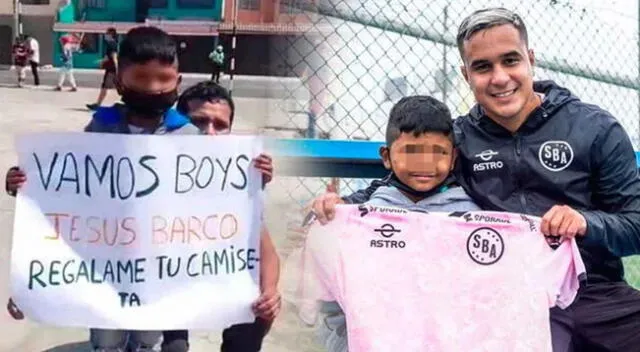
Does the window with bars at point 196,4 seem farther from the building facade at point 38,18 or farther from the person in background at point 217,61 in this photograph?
the building facade at point 38,18

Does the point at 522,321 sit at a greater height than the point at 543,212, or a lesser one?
lesser

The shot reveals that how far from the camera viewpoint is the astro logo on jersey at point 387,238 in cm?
227

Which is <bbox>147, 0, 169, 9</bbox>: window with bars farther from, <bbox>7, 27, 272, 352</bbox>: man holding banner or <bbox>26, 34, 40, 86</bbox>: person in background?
<bbox>26, 34, 40, 86</bbox>: person in background

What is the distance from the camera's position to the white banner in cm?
234

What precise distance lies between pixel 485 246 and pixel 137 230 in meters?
0.91

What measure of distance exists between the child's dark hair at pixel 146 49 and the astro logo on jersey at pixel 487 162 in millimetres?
839

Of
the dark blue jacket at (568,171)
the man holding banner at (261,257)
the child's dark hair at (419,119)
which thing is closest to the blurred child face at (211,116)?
the man holding banner at (261,257)

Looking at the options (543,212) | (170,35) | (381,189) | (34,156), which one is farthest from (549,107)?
(34,156)

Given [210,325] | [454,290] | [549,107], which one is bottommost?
[210,325]

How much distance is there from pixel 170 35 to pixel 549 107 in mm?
1034

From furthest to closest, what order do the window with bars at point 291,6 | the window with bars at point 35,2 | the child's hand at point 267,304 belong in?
the window with bars at point 291,6 → the window with bars at point 35,2 → the child's hand at point 267,304

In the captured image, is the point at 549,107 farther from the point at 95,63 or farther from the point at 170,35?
the point at 95,63

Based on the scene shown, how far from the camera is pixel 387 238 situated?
2275 mm

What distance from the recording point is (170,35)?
246cm
